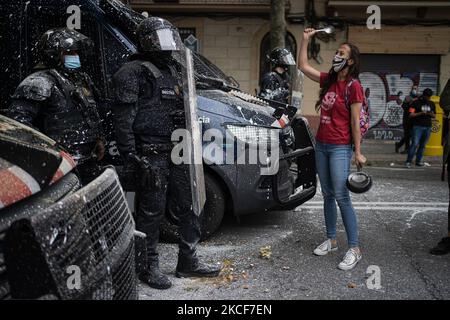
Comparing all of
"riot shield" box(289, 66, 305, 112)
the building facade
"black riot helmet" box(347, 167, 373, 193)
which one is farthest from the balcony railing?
"black riot helmet" box(347, 167, 373, 193)

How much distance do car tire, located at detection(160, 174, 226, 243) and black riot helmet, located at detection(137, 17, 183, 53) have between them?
1373 millimetres

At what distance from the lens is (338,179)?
419 cm

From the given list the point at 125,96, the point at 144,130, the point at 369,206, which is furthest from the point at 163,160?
the point at 369,206

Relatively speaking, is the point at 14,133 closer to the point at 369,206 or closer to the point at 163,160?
the point at 163,160

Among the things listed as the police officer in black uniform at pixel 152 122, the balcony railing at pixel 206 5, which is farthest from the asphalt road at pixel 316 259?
the balcony railing at pixel 206 5

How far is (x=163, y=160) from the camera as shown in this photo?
3.68 metres

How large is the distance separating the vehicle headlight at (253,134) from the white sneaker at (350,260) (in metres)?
1.17

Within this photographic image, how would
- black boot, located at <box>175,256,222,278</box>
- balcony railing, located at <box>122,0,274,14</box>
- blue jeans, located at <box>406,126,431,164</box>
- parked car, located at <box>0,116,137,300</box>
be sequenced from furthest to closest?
balcony railing, located at <box>122,0,274,14</box> → blue jeans, located at <box>406,126,431,164</box> → black boot, located at <box>175,256,222,278</box> → parked car, located at <box>0,116,137,300</box>

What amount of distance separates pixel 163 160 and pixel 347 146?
1.54 metres

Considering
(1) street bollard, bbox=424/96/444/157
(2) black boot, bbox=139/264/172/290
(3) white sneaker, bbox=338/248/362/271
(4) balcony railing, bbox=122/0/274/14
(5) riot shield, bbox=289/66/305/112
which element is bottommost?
(1) street bollard, bbox=424/96/444/157

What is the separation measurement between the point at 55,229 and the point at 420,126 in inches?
412

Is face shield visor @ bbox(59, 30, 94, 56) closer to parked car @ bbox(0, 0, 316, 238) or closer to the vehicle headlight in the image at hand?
parked car @ bbox(0, 0, 316, 238)

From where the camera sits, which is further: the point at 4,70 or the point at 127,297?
the point at 4,70

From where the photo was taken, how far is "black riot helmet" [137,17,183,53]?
3.61m
